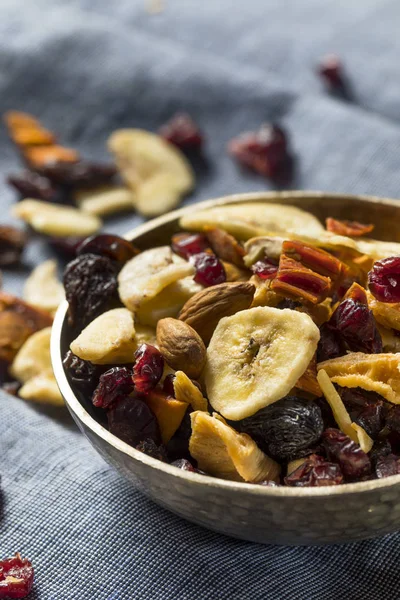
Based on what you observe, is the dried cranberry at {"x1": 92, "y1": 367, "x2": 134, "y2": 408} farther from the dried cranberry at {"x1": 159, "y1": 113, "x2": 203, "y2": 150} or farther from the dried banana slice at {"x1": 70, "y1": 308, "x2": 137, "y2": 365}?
the dried cranberry at {"x1": 159, "y1": 113, "x2": 203, "y2": 150}

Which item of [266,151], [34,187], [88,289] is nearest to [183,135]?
[266,151]

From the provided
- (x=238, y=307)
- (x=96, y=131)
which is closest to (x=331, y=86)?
(x=96, y=131)

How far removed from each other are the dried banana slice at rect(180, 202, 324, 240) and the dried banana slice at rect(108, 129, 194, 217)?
592mm

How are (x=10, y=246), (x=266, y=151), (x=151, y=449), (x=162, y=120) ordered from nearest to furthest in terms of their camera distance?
(x=151, y=449)
(x=10, y=246)
(x=266, y=151)
(x=162, y=120)

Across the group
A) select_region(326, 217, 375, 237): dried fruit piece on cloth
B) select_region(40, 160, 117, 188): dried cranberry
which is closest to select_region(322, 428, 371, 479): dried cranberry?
select_region(326, 217, 375, 237): dried fruit piece on cloth

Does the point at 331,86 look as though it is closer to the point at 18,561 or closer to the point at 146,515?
the point at 146,515

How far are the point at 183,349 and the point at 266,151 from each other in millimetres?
1134

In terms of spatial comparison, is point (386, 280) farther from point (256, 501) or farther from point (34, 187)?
point (34, 187)

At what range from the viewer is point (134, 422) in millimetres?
1146

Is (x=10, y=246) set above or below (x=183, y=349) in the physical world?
below

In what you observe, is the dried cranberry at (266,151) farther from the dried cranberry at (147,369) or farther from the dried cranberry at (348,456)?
the dried cranberry at (348,456)

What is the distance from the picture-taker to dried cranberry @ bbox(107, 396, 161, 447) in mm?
1146

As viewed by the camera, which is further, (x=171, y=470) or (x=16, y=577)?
(x=16, y=577)

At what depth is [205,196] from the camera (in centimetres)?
218
